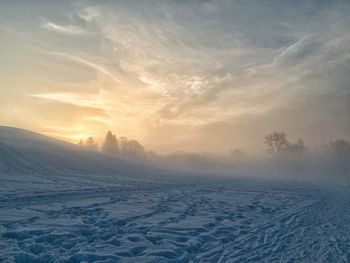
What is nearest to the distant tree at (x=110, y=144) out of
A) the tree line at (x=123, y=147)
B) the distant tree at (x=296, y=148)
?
the tree line at (x=123, y=147)

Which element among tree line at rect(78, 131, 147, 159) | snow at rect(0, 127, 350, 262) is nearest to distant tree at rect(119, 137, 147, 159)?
tree line at rect(78, 131, 147, 159)

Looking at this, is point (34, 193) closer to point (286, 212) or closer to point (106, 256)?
point (106, 256)

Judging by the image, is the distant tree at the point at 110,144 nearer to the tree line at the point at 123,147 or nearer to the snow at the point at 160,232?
the tree line at the point at 123,147

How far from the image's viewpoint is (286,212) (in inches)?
666

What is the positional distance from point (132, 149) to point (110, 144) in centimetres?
1260

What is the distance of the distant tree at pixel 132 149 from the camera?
12738cm

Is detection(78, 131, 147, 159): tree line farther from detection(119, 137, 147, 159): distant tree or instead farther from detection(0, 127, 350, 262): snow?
detection(0, 127, 350, 262): snow

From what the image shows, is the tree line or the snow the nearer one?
the snow

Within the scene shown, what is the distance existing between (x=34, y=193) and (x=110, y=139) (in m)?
105

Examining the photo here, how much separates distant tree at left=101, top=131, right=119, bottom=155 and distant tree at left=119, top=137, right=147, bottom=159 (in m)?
5.85

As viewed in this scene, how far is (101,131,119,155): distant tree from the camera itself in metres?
120

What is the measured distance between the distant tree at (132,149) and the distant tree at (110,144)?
5.85 m

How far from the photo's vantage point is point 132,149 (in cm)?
13138

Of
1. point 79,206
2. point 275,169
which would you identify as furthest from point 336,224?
point 275,169
